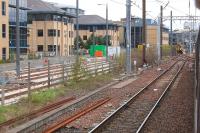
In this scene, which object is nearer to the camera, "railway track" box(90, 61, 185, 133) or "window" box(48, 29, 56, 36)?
"railway track" box(90, 61, 185, 133)

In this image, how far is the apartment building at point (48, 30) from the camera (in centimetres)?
9900

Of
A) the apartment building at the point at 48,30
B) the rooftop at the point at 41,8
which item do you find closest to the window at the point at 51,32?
the apartment building at the point at 48,30

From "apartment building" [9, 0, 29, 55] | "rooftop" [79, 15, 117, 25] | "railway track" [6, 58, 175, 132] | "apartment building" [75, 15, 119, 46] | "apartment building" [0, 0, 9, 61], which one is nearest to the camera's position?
"railway track" [6, 58, 175, 132]

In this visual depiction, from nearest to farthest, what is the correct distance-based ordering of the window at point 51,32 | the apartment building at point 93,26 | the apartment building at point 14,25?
the apartment building at point 14,25
the window at point 51,32
the apartment building at point 93,26

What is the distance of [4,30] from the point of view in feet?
230

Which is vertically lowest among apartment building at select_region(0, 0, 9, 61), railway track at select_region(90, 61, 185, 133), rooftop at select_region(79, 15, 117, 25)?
railway track at select_region(90, 61, 185, 133)

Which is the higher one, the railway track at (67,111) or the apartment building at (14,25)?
the apartment building at (14,25)

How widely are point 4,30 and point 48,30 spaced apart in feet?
99.5

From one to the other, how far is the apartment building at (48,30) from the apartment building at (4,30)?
2609cm

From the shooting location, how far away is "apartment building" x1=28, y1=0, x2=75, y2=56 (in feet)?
325

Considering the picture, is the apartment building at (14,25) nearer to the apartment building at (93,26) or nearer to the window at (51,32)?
the window at (51,32)

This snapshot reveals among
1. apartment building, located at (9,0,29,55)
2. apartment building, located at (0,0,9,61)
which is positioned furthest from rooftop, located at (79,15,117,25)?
apartment building, located at (0,0,9,61)

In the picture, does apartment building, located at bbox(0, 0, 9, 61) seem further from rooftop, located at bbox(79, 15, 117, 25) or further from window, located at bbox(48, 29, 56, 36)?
rooftop, located at bbox(79, 15, 117, 25)

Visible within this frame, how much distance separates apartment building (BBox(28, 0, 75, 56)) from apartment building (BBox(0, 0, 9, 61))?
2609cm
